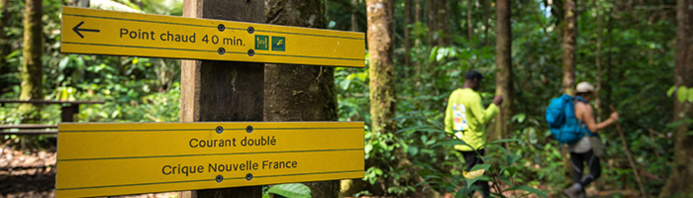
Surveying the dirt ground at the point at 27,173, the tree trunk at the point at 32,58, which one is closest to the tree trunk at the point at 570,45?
the dirt ground at the point at 27,173

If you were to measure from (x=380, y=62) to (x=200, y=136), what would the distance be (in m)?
4.00

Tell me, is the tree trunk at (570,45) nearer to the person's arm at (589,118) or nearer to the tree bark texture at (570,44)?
the tree bark texture at (570,44)

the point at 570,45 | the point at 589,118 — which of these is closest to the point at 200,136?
the point at 589,118

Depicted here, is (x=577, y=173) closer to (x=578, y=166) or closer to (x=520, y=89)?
(x=578, y=166)

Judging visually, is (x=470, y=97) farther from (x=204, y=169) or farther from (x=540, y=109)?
(x=540, y=109)

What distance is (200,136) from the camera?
142cm

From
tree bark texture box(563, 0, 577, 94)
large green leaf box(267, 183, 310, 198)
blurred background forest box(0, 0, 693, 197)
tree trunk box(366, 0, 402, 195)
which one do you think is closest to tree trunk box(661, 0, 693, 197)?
blurred background forest box(0, 0, 693, 197)

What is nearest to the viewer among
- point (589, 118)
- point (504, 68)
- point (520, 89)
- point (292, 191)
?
point (292, 191)

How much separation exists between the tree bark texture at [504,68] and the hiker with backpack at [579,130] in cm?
190

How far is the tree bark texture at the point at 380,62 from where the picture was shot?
525cm

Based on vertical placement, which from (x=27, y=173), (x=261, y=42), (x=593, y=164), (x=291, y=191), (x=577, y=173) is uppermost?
(x=261, y=42)

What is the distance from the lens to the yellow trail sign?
131 cm

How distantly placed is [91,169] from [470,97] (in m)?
3.99

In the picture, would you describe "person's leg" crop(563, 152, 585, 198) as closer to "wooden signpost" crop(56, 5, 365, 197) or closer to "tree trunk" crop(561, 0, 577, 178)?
"tree trunk" crop(561, 0, 577, 178)
